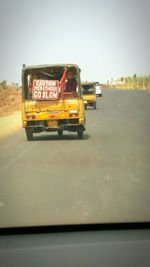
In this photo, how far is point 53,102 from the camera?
18672 millimetres

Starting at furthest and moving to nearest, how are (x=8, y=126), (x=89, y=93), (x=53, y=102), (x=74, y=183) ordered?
(x=89, y=93) < (x=8, y=126) < (x=53, y=102) < (x=74, y=183)

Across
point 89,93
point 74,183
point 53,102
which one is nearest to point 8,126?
point 53,102

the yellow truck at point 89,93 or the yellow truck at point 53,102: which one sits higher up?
the yellow truck at point 53,102

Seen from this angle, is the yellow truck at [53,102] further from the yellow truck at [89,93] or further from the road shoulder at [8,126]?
the yellow truck at [89,93]

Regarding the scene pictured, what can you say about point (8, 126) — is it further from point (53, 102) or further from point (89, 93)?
point (89, 93)

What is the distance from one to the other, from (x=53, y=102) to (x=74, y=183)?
9.93 m

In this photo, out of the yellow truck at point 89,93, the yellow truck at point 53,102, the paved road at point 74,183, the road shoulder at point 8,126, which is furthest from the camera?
the yellow truck at point 89,93

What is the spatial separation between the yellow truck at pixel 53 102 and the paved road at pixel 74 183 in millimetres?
2073

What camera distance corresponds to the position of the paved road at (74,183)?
6.31 metres

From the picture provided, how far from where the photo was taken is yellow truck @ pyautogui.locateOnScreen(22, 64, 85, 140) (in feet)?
60.6

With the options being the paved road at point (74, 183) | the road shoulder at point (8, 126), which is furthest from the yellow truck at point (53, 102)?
the road shoulder at point (8, 126)

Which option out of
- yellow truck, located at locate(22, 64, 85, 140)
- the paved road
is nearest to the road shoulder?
yellow truck, located at locate(22, 64, 85, 140)

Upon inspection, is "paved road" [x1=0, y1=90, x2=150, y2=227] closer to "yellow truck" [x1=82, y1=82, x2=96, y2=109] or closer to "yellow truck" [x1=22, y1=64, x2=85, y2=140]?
"yellow truck" [x1=22, y1=64, x2=85, y2=140]

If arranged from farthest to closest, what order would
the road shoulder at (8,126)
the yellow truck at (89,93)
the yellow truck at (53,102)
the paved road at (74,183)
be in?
the yellow truck at (89,93), the road shoulder at (8,126), the yellow truck at (53,102), the paved road at (74,183)
